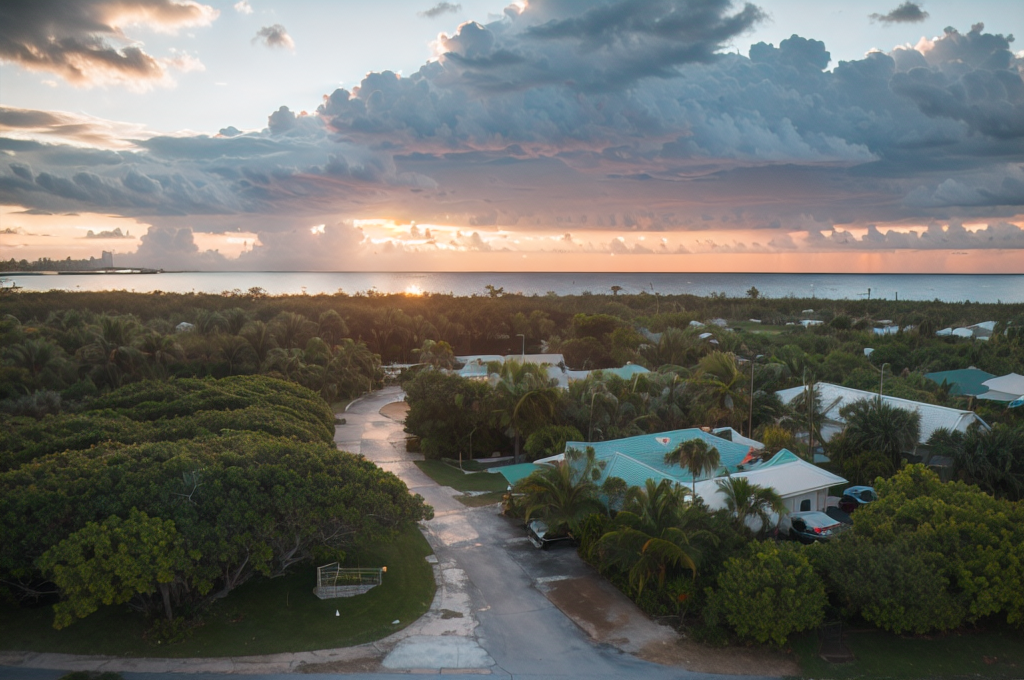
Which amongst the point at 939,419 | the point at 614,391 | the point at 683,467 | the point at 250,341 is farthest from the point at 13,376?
the point at 939,419

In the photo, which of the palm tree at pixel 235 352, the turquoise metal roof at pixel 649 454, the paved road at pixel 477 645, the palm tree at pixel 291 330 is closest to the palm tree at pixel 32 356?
the palm tree at pixel 235 352

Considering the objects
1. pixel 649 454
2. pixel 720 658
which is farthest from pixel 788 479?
pixel 720 658

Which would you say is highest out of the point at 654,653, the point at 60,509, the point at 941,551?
the point at 60,509

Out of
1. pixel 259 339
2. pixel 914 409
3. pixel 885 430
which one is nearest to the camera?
pixel 885 430

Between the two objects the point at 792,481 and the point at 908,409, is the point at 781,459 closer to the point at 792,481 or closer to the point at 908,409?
the point at 792,481

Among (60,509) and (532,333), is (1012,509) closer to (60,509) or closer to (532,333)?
(60,509)

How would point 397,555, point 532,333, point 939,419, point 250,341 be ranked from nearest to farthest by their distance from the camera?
point 397,555
point 939,419
point 250,341
point 532,333

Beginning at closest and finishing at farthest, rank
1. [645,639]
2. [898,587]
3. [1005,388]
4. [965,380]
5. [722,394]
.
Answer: [898,587], [645,639], [722,394], [1005,388], [965,380]

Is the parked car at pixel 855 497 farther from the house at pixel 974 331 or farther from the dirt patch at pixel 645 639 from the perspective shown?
the house at pixel 974 331
